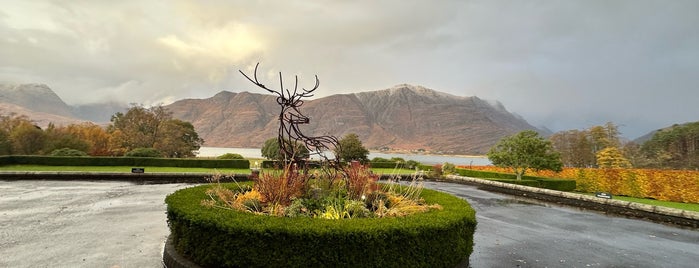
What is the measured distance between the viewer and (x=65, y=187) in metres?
14.2

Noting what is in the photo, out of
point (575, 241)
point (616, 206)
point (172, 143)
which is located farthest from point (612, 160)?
point (172, 143)

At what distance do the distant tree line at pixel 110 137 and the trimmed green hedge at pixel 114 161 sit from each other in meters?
3.42

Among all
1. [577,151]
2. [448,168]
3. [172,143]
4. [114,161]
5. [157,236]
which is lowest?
[157,236]

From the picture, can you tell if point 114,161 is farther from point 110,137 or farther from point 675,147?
point 675,147

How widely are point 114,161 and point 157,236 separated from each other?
862 inches

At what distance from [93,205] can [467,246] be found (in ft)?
32.8

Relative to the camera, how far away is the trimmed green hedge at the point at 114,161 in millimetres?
22984

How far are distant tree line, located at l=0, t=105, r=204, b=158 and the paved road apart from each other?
2116cm

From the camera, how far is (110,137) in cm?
3903

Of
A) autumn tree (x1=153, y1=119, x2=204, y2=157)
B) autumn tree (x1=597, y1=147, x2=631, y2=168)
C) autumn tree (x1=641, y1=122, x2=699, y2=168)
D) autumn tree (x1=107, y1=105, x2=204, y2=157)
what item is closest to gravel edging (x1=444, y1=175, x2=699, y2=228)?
autumn tree (x1=153, y1=119, x2=204, y2=157)

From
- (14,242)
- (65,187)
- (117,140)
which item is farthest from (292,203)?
(117,140)

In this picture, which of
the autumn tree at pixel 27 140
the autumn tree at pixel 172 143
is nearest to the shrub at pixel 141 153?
the autumn tree at pixel 27 140

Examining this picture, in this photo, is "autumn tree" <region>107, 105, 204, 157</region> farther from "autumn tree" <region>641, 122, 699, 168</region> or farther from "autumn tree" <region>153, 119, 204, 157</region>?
"autumn tree" <region>641, 122, 699, 168</region>

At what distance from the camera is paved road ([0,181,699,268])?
5.85m
